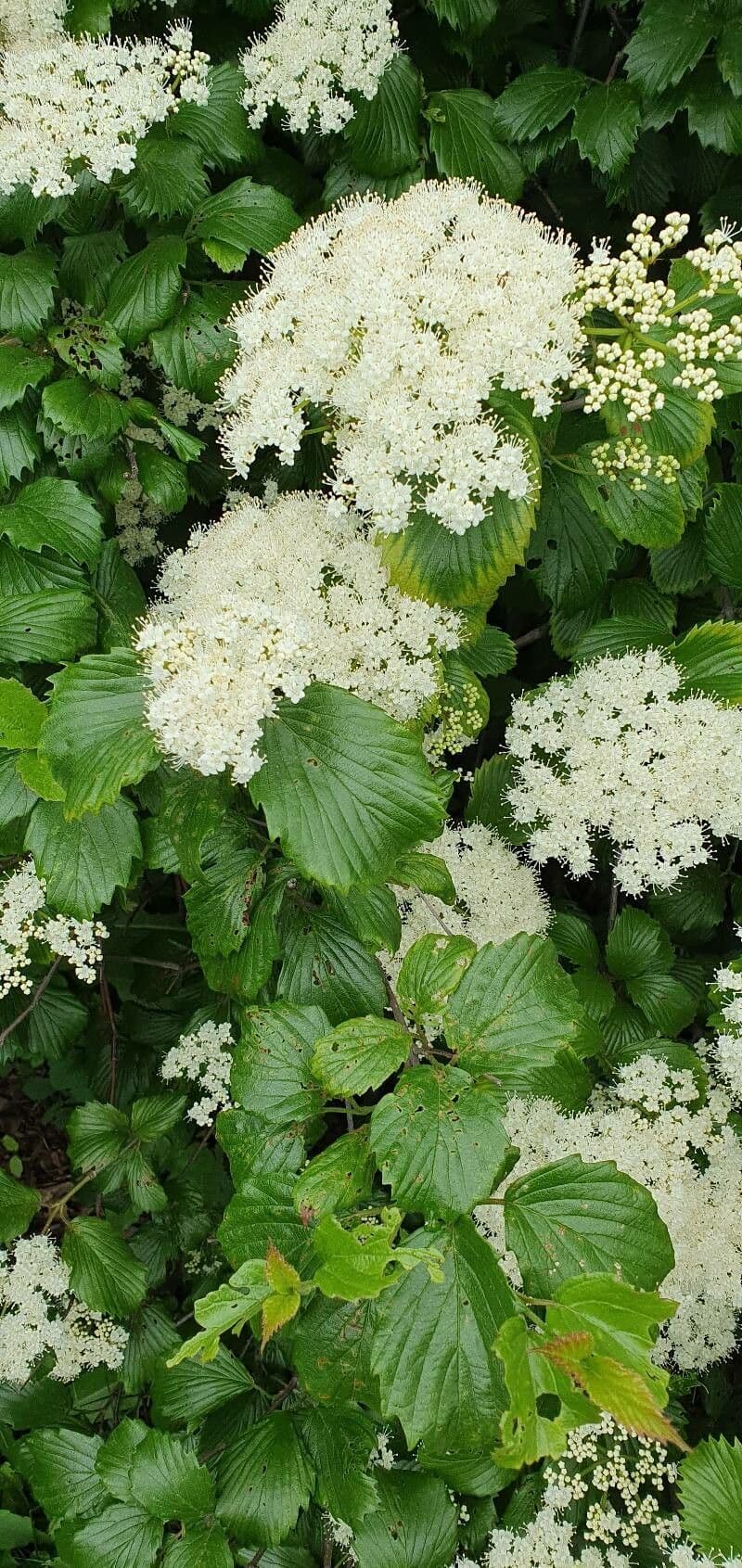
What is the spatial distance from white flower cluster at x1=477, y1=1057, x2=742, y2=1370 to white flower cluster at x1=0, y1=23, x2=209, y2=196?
7.19ft

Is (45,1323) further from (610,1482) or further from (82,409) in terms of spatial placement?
(82,409)

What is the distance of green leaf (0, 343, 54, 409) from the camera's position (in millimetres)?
2141

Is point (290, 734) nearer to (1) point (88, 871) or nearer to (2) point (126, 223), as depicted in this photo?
(1) point (88, 871)

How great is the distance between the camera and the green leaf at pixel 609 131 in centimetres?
226

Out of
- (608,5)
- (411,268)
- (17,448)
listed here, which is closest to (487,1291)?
(411,268)

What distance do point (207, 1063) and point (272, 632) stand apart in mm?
1312

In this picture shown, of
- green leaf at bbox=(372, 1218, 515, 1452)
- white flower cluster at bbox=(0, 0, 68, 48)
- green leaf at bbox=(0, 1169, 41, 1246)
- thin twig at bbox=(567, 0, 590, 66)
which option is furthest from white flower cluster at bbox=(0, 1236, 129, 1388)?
thin twig at bbox=(567, 0, 590, 66)

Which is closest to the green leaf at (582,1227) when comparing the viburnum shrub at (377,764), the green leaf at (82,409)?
the viburnum shrub at (377,764)

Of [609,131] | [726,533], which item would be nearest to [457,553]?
[726,533]

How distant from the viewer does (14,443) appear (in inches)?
88.0

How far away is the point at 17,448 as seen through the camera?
2.24 m

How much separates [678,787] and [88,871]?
118 centimetres

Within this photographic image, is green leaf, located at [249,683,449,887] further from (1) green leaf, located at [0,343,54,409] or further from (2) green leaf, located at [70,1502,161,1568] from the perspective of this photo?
(2) green leaf, located at [70,1502,161,1568]

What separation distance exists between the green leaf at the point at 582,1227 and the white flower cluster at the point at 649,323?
1.28 metres
